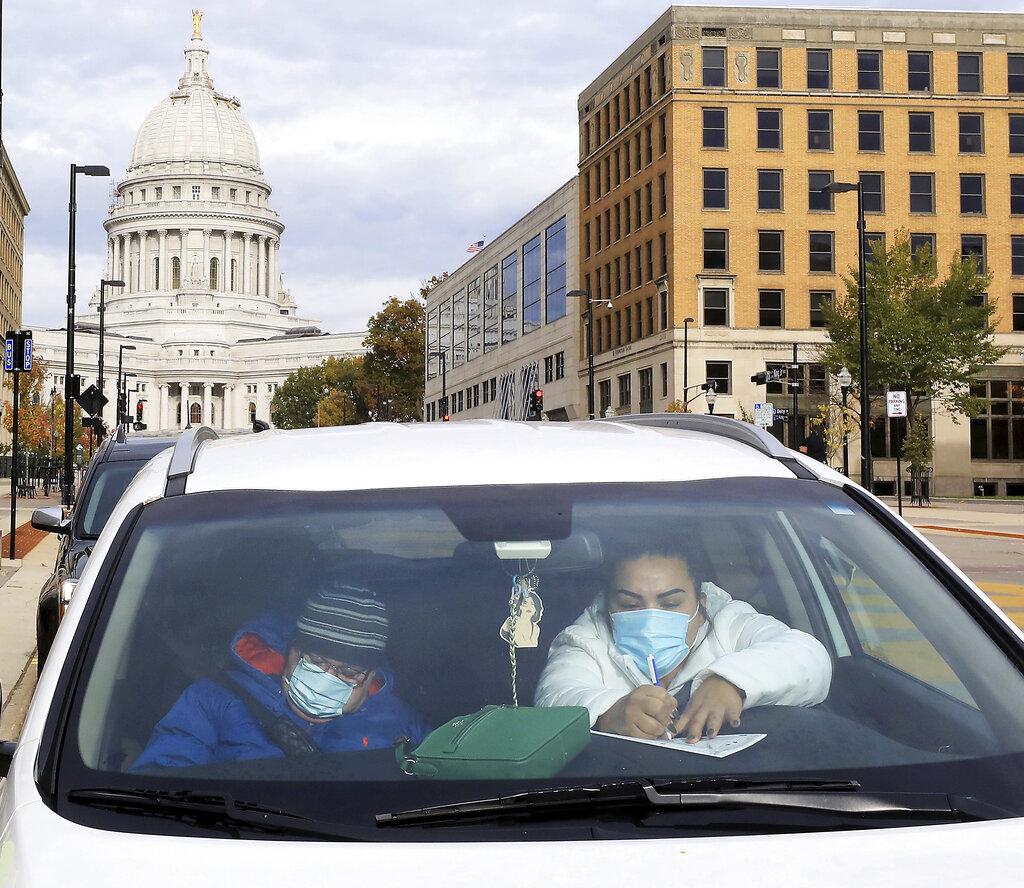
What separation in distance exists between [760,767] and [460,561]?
0.78 meters

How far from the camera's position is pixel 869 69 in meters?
68.6

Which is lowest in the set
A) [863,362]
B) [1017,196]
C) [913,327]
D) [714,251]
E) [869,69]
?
[863,362]

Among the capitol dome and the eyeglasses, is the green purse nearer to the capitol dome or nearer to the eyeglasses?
the eyeglasses

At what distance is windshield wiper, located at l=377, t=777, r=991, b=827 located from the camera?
2154 mm

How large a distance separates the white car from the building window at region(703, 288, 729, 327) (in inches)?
2565

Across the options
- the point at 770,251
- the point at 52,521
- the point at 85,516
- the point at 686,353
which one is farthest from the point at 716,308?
the point at 52,521

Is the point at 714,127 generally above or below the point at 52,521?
above

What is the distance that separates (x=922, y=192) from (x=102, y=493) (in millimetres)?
64183

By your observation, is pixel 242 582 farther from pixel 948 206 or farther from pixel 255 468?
pixel 948 206

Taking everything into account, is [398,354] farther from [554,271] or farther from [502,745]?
[502,745]

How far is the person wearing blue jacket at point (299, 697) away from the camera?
245 cm

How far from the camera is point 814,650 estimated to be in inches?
116

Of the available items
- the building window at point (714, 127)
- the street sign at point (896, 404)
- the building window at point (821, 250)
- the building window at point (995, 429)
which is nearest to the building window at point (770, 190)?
the building window at point (821, 250)

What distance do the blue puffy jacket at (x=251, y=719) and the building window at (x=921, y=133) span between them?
230 feet
